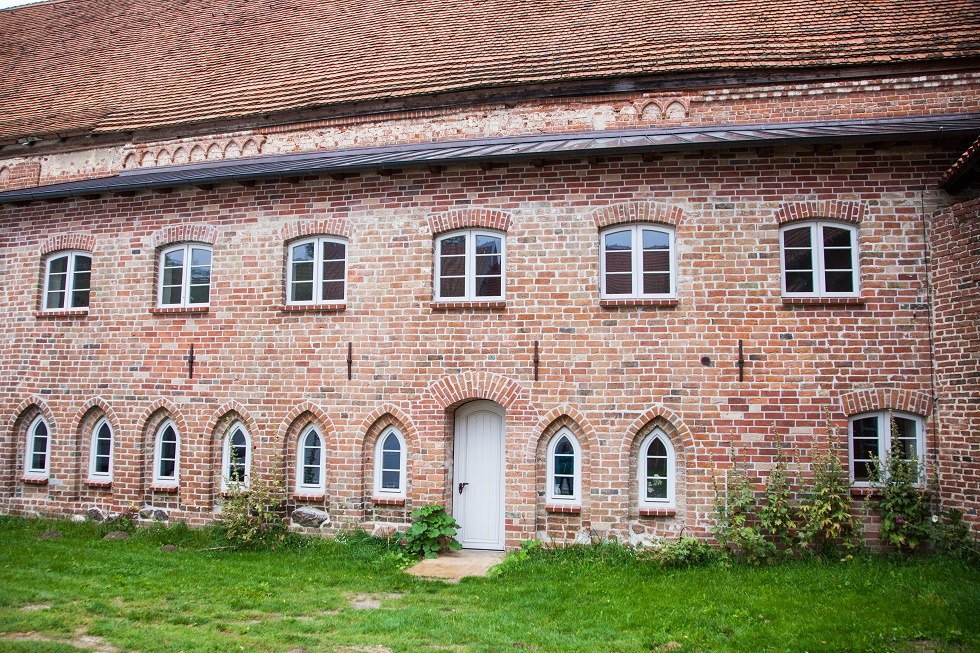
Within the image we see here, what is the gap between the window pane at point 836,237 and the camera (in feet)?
32.9

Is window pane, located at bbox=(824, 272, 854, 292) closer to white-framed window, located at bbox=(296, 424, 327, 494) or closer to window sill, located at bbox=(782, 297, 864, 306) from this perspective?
window sill, located at bbox=(782, 297, 864, 306)

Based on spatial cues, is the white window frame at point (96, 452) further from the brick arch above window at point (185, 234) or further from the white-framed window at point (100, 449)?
the brick arch above window at point (185, 234)

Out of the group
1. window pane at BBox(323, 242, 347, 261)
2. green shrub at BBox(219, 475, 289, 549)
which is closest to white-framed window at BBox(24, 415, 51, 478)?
green shrub at BBox(219, 475, 289, 549)

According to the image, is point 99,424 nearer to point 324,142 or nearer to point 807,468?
point 324,142

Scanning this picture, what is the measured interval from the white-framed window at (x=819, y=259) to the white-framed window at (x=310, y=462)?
7004 millimetres

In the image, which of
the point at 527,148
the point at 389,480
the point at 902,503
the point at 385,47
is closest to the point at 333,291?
the point at 389,480

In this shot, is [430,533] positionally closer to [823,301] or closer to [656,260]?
[656,260]

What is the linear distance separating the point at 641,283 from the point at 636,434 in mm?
2066

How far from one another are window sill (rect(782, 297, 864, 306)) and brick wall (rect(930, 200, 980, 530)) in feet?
3.19

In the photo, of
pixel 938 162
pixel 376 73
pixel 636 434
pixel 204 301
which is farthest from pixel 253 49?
pixel 938 162

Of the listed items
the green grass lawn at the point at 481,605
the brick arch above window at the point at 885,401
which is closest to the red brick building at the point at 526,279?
the brick arch above window at the point at 885,401

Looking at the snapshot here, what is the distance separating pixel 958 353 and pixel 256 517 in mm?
9583

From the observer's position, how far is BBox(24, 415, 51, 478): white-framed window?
1284 cm

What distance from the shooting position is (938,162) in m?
9.86
